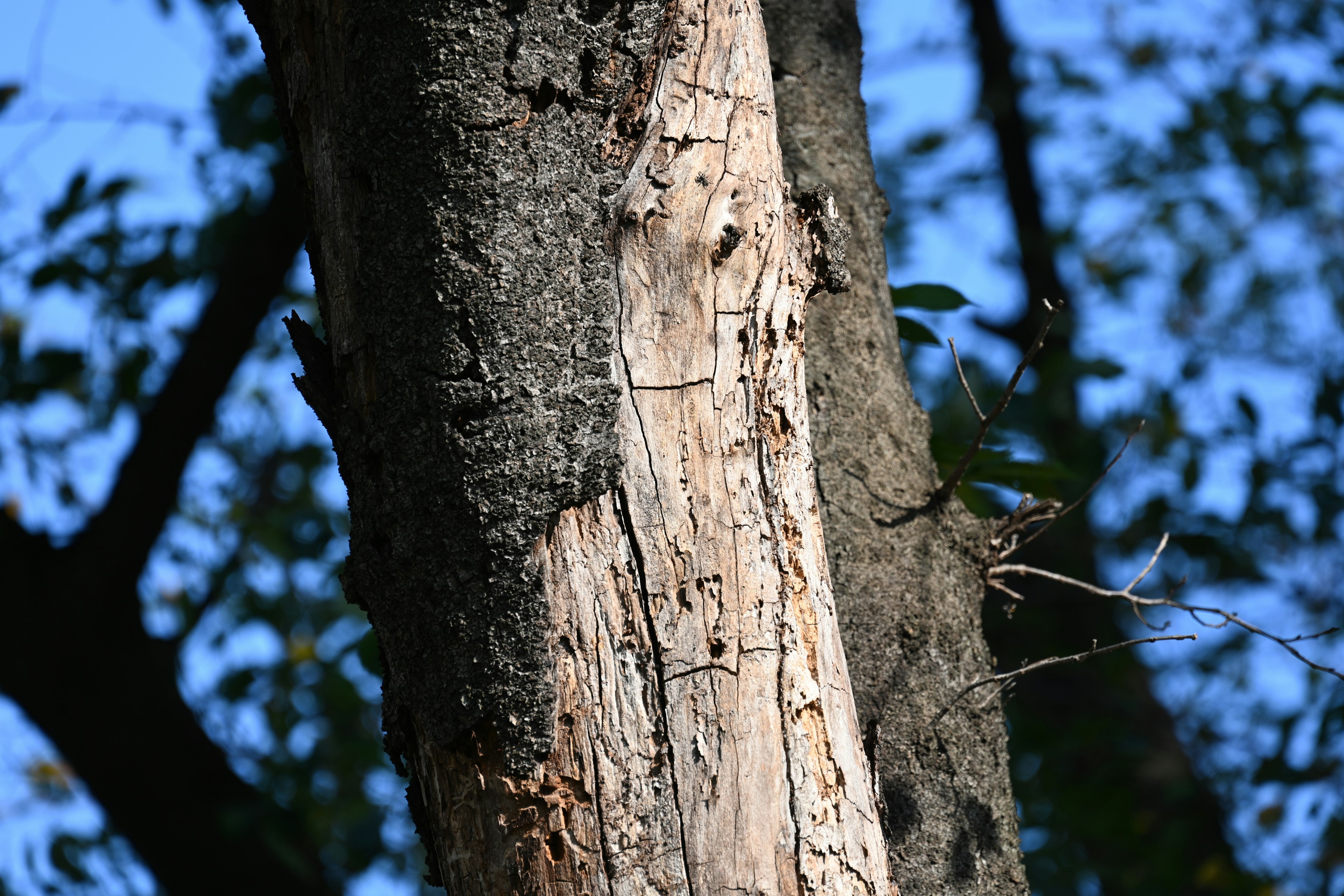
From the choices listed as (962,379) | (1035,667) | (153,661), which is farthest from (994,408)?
(153,661)

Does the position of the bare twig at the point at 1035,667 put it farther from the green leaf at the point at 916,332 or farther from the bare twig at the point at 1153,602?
the green leaf at the point at 916,332

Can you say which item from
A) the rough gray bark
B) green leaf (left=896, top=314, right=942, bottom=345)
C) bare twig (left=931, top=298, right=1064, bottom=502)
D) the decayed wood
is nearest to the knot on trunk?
the decayed wood

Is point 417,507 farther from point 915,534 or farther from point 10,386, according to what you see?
point 10,386

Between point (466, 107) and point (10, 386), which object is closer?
point (466, 107)

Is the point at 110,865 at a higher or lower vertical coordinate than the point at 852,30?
lower

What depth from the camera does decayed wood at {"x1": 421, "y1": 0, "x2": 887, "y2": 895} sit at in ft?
2.93

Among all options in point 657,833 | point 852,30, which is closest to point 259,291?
point 852,30

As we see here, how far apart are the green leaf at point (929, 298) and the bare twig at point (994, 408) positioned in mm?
459

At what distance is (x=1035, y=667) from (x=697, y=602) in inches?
25.6

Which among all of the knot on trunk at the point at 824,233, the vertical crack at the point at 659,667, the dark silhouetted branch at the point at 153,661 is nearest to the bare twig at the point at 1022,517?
the knot on trunk at the point at 824,233

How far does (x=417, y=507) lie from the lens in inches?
36.7

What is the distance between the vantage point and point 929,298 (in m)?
1.97

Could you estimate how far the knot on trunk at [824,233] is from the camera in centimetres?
109

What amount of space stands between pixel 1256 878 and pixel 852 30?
3.36 meters
